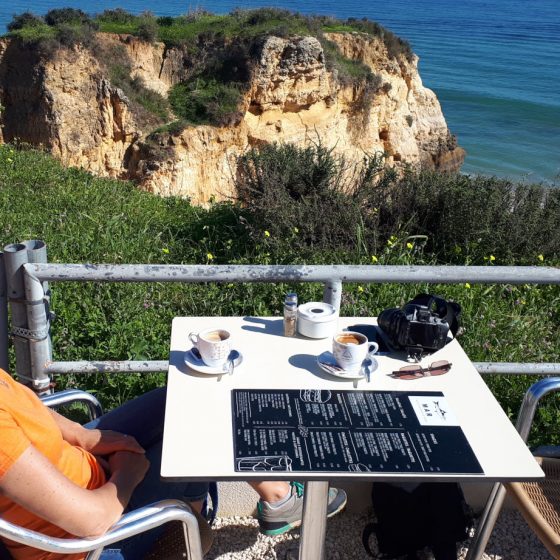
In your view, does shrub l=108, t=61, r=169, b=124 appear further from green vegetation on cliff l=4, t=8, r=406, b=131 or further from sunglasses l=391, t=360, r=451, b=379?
sunglasses l=391, t=360, r=451, b=379

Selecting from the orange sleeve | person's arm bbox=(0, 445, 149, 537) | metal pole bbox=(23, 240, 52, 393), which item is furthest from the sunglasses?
metal pole bbox=(23, 240, 52, 393)

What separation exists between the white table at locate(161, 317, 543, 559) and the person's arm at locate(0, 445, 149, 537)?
0.21m

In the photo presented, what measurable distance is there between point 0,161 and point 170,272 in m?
7.27

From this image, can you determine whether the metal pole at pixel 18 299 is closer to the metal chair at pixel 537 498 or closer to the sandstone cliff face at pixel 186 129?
the metal chair at pixel 537 498

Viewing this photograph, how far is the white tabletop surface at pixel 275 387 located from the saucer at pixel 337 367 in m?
0.02

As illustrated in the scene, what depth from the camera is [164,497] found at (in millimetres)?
2104

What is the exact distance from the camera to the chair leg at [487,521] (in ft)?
8.09

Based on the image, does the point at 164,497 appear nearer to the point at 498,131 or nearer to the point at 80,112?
the point at 80,112

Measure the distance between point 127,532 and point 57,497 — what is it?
218 mm

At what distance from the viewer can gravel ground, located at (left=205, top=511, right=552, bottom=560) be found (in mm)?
2736

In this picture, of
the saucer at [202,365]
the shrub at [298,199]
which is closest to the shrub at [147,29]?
the shrub at [298,199]

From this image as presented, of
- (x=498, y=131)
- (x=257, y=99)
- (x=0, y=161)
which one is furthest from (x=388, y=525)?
(x=498, y=131)

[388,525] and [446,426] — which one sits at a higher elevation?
[446,426]

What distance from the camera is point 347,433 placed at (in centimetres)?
197
